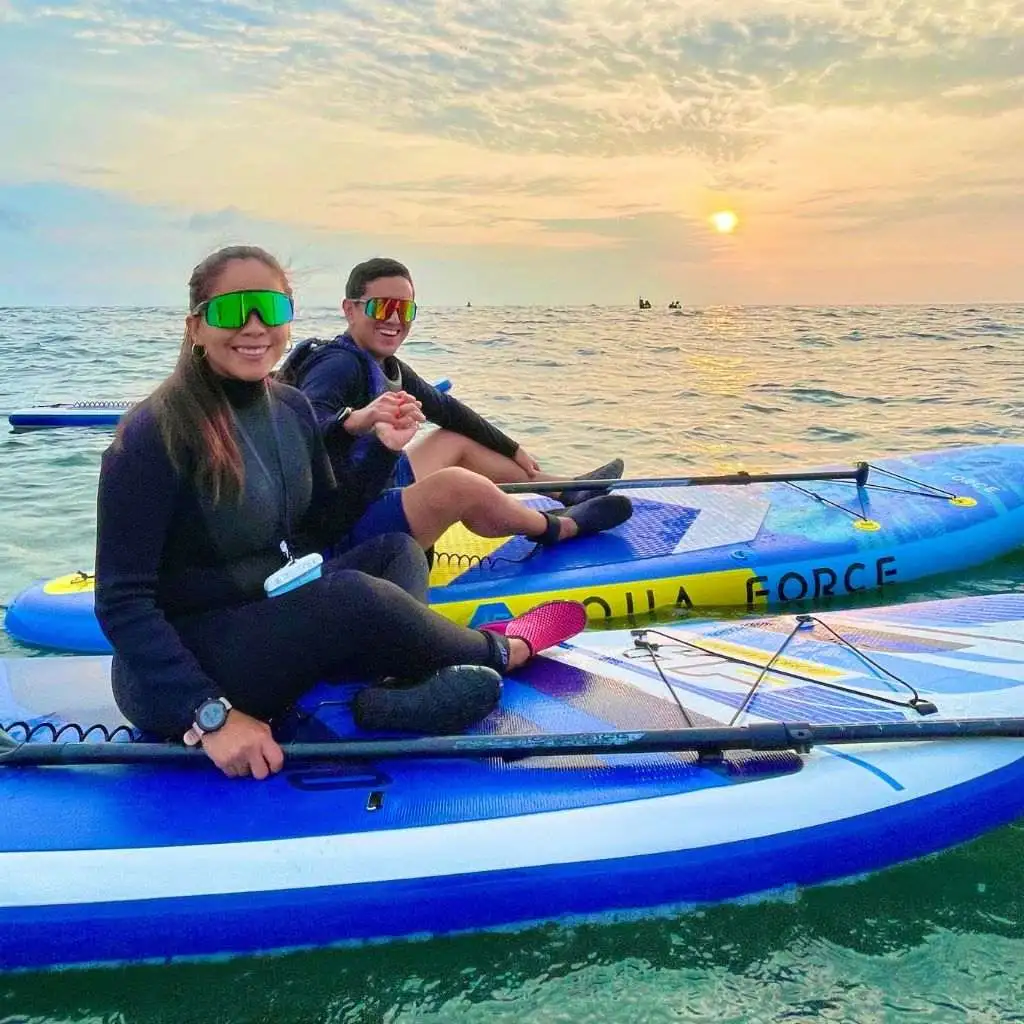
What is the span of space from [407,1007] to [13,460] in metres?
7.95

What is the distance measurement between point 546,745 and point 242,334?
134cm

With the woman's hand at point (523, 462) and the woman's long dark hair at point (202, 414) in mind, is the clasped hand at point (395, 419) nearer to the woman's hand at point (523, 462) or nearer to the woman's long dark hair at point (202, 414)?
the woman's long dark hair at point (202, 414)

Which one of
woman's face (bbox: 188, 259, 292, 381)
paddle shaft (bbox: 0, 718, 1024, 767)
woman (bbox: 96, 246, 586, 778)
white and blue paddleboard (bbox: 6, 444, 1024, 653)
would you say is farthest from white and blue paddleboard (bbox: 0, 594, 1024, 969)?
white and blue paddleboard (bbox: 6, 444, 1024, 653)

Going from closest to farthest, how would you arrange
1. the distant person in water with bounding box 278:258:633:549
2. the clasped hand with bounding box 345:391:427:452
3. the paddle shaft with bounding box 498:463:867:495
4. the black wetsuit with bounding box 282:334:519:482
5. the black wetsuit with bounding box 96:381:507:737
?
the black wetsuit with bounding box 96:381:507:737 → the clasped hand with bounding box 345:391:427:452 → the black wetsuit with bounding box 282:334:519:482 → the distant person in water with bounding box 278:258:633:549 → the paddle shaft with bounding box 498:463:867:495

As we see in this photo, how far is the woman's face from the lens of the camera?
252 centimetres

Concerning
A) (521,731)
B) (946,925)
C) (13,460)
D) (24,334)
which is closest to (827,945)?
(946,925)

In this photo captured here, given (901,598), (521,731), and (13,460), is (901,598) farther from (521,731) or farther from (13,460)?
(13,460)

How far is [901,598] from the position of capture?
5461 mm

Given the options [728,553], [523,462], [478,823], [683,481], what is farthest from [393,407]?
[683,481]

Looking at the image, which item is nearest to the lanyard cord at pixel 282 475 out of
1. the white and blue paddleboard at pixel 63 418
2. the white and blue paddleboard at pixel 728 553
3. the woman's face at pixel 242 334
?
the woman's face at pixel 242 334

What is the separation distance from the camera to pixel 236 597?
2.67 metres

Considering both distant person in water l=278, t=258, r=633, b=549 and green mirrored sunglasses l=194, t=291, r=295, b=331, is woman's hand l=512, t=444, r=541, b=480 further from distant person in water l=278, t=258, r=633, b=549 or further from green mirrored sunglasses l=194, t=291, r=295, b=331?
green mirrored sunglasses l=194, t=291, r=295, b=331

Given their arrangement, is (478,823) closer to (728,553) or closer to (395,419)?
(395,419)

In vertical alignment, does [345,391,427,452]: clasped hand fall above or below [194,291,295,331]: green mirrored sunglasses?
below
